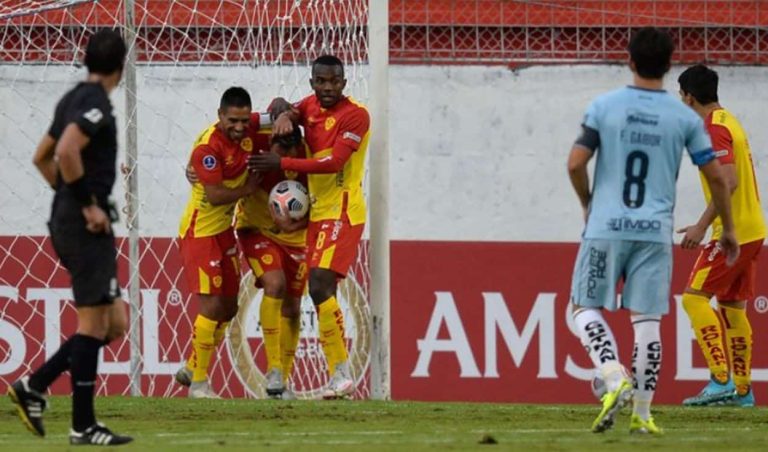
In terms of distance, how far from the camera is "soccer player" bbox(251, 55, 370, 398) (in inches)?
432

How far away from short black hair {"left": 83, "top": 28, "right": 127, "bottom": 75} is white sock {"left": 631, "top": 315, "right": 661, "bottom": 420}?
2.55m

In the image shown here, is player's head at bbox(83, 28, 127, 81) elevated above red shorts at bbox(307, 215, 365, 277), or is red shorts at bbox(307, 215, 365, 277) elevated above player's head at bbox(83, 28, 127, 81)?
player's head at bbox(83, 28, 127, 81)

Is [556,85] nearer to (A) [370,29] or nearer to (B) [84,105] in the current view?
(A) [370,29]

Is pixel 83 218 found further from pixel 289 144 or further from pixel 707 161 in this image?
pixel 289 144

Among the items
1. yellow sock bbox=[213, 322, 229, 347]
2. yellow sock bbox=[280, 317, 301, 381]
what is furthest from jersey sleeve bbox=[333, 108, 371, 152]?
yellow sock bbox=[213, 322, 229, 347]

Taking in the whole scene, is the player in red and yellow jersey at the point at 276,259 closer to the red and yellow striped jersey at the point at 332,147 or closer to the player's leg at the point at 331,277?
the red and yellow striped jersey at the point at 332,147

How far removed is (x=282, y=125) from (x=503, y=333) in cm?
423

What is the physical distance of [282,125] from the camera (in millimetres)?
10898

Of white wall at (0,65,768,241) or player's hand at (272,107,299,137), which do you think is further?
white wall at (0,65,768,241)

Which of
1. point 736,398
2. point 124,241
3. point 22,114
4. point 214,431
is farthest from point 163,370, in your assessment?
point 214,431

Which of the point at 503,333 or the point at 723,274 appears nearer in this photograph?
the point at 723,274

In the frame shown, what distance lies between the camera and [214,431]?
8578 mm

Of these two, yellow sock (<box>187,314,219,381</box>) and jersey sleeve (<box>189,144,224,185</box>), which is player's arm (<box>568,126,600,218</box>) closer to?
jersey sleeve (<box>189,144,224,185</box>)

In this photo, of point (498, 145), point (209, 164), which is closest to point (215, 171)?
point (209, 164)
